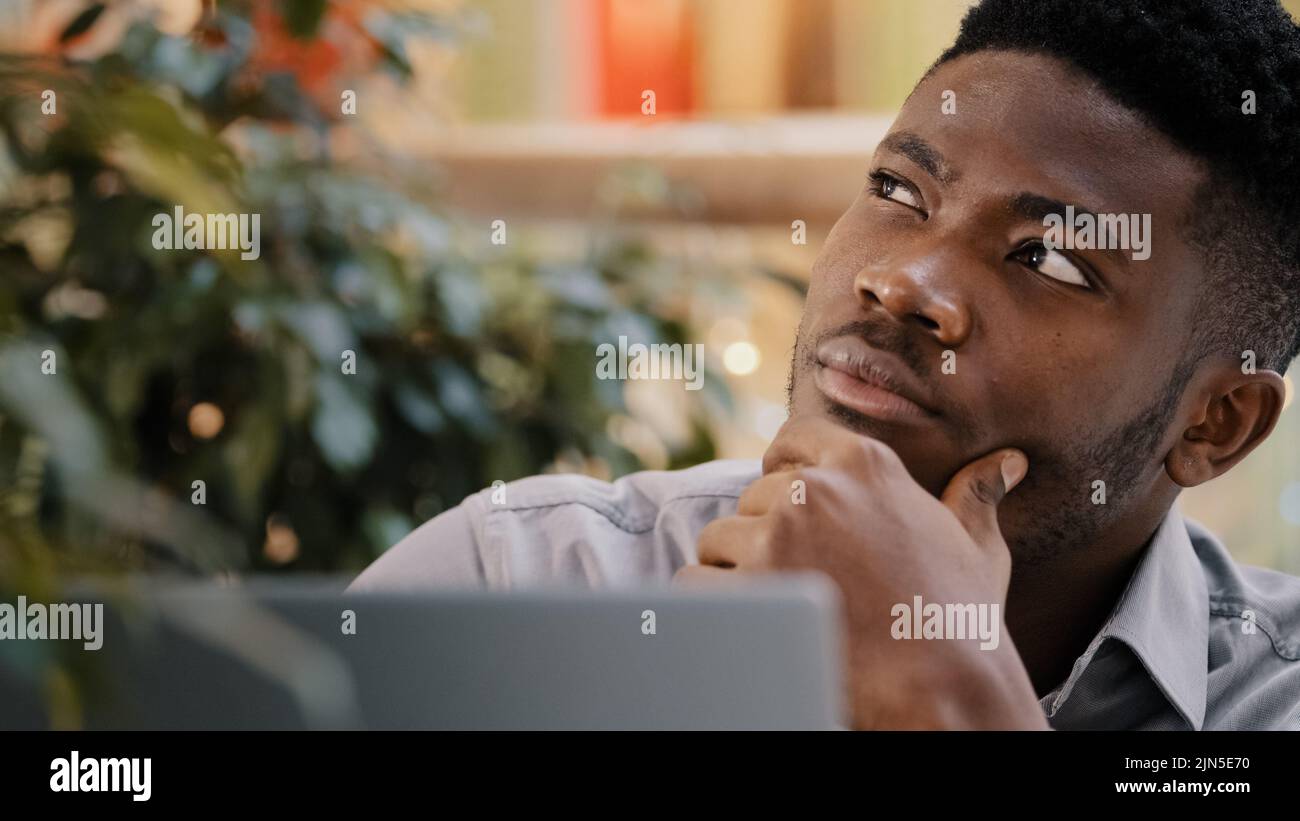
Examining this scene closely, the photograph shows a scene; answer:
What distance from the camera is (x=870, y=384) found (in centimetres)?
95

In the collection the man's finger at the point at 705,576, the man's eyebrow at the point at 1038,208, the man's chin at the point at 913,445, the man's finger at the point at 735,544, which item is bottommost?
the man's finger at the point at 705,576

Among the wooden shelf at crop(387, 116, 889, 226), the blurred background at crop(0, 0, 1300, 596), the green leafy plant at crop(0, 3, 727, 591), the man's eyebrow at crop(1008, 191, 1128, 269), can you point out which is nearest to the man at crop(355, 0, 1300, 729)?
the man's eyebrow at crop(1008, 191, 1128, 269)

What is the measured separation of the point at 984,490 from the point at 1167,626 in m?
0.26

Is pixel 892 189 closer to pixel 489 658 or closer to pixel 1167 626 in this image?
pixel 1167 626

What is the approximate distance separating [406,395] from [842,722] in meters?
0.94

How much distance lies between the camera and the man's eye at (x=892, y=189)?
99cm

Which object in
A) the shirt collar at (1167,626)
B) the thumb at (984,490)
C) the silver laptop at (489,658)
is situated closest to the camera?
the silver laptop at (489,658)

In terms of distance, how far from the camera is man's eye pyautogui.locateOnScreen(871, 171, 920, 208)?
0.99m

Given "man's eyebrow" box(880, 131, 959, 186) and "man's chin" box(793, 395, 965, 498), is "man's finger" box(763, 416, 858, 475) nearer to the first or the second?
"man's chin" box(793, 395, 965, 498)

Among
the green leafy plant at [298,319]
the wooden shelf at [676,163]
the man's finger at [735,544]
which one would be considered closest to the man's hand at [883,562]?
the man's finger at [735,544]

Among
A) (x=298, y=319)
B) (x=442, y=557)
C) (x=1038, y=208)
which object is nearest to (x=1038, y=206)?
(x=1038, y=208)

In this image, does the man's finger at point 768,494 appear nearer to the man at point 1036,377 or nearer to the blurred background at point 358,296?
the man at point 1036,377

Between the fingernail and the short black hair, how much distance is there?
0.18 metres
